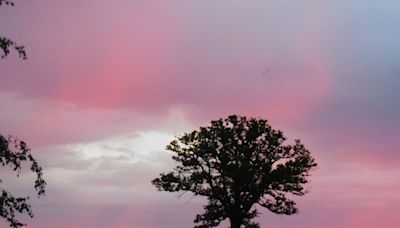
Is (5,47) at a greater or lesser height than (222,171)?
lesser

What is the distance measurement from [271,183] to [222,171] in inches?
185

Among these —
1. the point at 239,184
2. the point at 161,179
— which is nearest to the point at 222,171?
the point at 239,184

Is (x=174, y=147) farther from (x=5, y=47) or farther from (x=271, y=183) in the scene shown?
(x=5, y=47)

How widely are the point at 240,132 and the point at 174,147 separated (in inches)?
263

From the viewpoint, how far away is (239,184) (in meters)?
60.2

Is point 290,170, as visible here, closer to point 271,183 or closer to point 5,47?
point 271,183

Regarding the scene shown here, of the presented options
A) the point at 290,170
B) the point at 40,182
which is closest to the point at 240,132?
the point at 290,170

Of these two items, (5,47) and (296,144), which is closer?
(5,47)

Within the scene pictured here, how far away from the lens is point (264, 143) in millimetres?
61875

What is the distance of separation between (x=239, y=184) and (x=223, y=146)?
3956 mm

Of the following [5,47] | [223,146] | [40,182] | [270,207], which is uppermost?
[223,146]

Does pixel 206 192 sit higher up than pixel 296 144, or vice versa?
pixel 296 144

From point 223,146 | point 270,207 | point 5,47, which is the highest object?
point 223,146

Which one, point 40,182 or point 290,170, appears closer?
point 40,182
